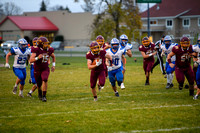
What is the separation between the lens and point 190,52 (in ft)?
27.5

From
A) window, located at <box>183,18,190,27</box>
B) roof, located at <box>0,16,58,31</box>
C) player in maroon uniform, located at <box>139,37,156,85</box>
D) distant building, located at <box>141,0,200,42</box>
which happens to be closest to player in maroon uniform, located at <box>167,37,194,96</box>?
player in maroon uniform, located at <box>139,37,156,85</box>

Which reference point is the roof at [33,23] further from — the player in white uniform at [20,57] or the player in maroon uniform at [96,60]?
the player in maroon uniform at [96,60]

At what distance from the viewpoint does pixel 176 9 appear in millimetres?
45656

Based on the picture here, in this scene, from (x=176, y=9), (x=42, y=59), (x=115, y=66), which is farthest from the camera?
(x=176, y=9)

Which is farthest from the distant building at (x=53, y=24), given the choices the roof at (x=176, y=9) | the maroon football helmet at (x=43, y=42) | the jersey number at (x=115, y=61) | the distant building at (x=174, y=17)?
the maroon football helmet at (x=43, y=42)

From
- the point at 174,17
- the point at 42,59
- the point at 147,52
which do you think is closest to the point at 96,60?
the point at 42,59

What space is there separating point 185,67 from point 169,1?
4293 centimetres

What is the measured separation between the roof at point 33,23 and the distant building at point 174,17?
18.8 m

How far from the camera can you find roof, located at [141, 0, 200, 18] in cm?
4378

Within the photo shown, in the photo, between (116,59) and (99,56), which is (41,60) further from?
(116,59)

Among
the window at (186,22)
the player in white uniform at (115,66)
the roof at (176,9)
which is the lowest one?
the player in white uniform at (115,66)

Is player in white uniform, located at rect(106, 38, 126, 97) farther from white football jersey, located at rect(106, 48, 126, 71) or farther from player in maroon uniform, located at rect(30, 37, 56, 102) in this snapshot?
player in maroon uniform, located at rect(30, 37, 56, 102)

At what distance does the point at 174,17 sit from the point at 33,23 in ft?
85.9

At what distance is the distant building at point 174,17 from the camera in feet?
142
